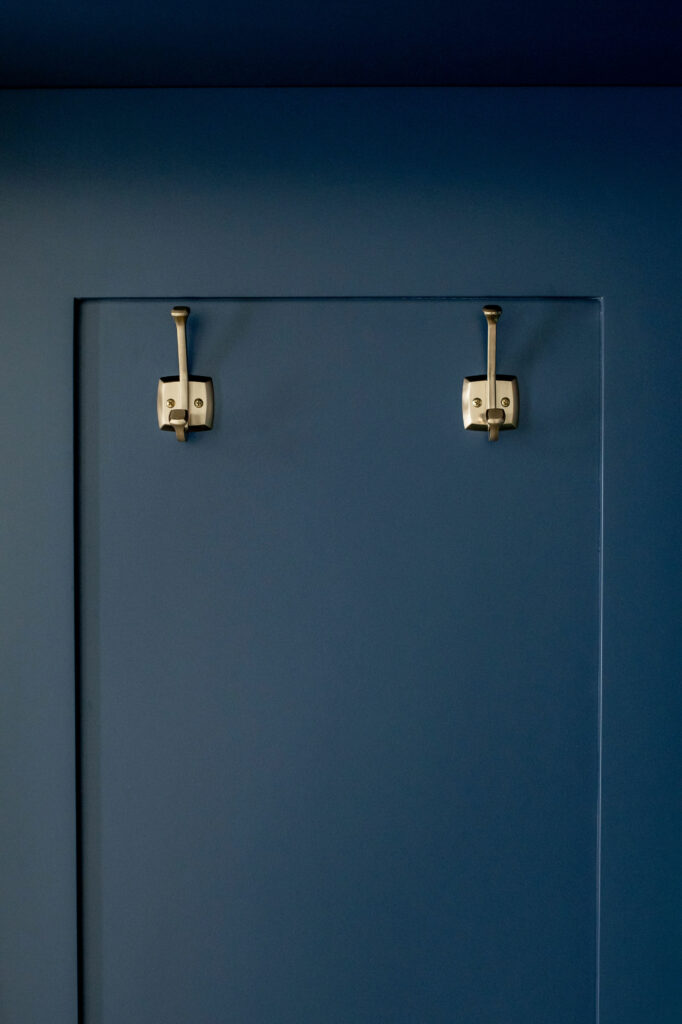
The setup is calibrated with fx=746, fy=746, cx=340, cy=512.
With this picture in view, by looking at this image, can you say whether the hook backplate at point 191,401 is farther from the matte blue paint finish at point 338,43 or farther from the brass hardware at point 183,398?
the matte blue paint finish at point 338,43

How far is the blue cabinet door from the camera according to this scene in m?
1.04

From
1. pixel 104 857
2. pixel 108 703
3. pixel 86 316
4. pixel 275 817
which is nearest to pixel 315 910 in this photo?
pixel 275 817

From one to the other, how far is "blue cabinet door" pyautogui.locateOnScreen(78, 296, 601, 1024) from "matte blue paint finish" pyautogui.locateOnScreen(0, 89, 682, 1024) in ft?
0.13

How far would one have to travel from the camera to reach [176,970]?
1.04 metres

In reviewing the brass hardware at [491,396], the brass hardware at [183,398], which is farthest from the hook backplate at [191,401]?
the brass hardware at [491,396]

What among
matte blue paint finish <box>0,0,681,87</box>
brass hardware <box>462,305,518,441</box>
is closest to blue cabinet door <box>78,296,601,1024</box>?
brass hardware <box>462,305,518,441</box>

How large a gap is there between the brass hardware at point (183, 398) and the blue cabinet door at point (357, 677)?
0.08 feet

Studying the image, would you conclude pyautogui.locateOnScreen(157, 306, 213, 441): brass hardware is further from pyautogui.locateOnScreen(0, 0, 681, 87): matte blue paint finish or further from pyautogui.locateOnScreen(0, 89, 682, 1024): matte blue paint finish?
pyautogui.locateOnScreen(0, 0, 681, 87): matte blue paint finish

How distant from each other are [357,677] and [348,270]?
56cm

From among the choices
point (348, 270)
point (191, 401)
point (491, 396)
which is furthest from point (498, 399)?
point (191, 401)

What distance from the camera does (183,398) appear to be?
1014mm

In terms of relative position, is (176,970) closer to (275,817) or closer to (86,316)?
(275,817)

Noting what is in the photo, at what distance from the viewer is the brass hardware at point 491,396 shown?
1.01 meters

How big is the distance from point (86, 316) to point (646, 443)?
80 centimetres
